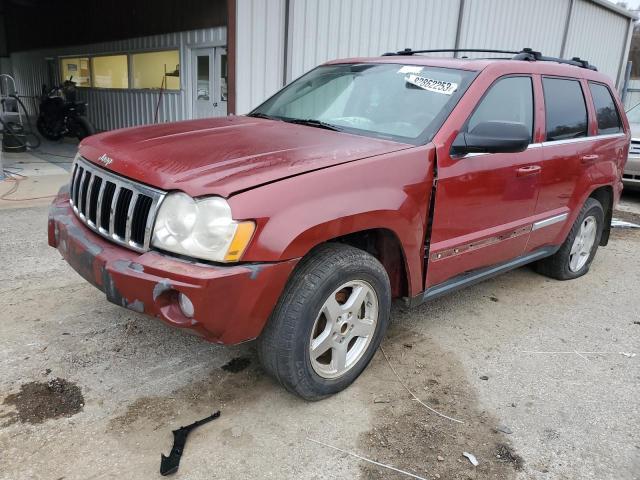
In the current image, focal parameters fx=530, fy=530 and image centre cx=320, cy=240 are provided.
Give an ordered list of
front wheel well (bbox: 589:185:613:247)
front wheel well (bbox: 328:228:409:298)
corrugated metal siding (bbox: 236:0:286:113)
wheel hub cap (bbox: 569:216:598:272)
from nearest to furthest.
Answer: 1. front wheel well (bbox: 328:228:409:298)
2. wheel hub cap (bbox: 569:216:598:272)
3. front wheel well (bbox: 589:185:613:247)
4. corrugated metal siding (bbox: 236:0:286:113)

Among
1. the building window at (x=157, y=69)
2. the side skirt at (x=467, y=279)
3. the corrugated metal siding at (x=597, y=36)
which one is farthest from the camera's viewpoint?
the corrugated metal siding at (x=597, y=36)

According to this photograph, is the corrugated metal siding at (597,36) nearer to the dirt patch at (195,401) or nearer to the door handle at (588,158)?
the door handle at (588,158)

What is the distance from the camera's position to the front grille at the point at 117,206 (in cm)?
239

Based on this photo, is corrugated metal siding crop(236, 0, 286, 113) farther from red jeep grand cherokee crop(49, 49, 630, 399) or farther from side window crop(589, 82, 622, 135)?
side window crop(589, 82, 622, 135)

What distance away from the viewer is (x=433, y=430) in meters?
2.59

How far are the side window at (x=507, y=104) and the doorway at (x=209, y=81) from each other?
6980 mm

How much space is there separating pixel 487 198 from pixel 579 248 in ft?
6.68

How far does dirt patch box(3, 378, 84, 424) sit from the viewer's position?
253cm

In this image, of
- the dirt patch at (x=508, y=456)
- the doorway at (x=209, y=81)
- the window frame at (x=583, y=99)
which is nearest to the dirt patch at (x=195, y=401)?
the dirt patch at (x=508, y=456)

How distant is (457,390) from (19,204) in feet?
19.2

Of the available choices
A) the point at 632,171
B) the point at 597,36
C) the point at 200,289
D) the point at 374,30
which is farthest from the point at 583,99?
the point at 597,36

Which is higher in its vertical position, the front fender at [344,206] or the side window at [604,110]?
the side window at [604,110]

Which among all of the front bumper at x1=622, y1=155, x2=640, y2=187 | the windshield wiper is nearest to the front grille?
the windshield wiper

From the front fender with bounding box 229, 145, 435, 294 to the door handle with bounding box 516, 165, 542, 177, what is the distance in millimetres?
884
